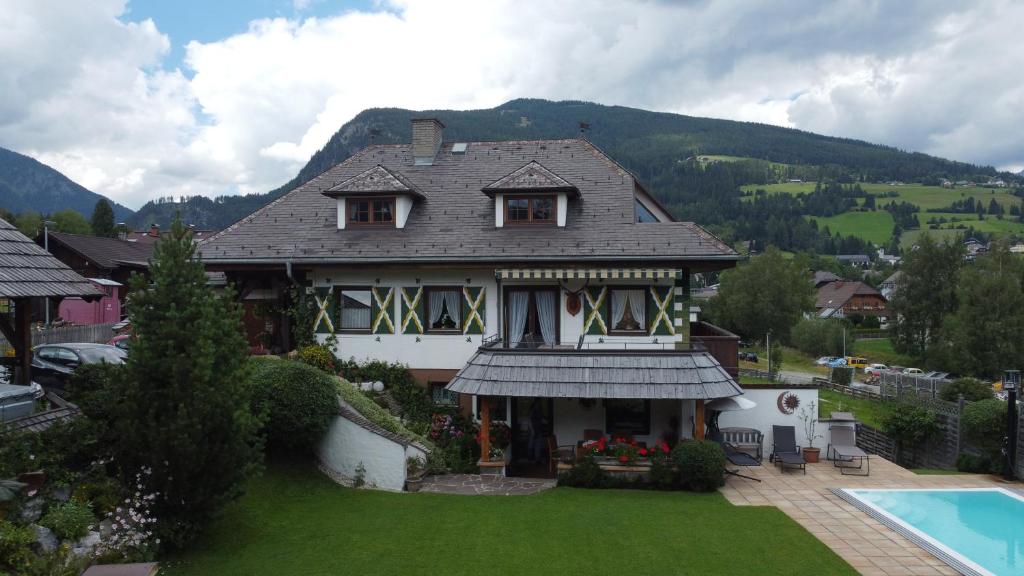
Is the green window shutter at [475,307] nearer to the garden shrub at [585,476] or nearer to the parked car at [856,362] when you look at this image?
the garden shrub at [585,476]

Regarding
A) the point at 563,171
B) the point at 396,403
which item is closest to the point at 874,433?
the point at 563,171

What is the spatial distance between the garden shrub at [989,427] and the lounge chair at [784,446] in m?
4.02

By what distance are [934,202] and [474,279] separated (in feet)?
602

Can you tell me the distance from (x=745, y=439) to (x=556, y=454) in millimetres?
5132

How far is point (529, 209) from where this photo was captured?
723 inches

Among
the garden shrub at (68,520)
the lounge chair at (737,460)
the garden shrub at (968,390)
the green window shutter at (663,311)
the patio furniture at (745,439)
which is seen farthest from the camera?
the garden shrub at (968,390)

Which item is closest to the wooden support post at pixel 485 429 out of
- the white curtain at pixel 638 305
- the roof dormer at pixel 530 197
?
the white curtain at pixel 638 305

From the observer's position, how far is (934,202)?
166375 millimetres

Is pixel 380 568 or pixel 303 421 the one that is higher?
pixel 303 421

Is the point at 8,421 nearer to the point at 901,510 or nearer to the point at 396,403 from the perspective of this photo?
the point at 396,403

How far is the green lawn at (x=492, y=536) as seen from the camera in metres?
9.51

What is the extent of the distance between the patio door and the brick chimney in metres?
6.34

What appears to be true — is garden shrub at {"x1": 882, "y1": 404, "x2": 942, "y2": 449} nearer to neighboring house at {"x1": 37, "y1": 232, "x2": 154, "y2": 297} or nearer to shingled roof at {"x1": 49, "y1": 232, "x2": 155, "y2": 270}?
shingled roof at {"x1": 49, "y1": 232, "x2": 155, "y2": 270}

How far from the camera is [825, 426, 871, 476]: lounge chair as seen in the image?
15850 millimetres
